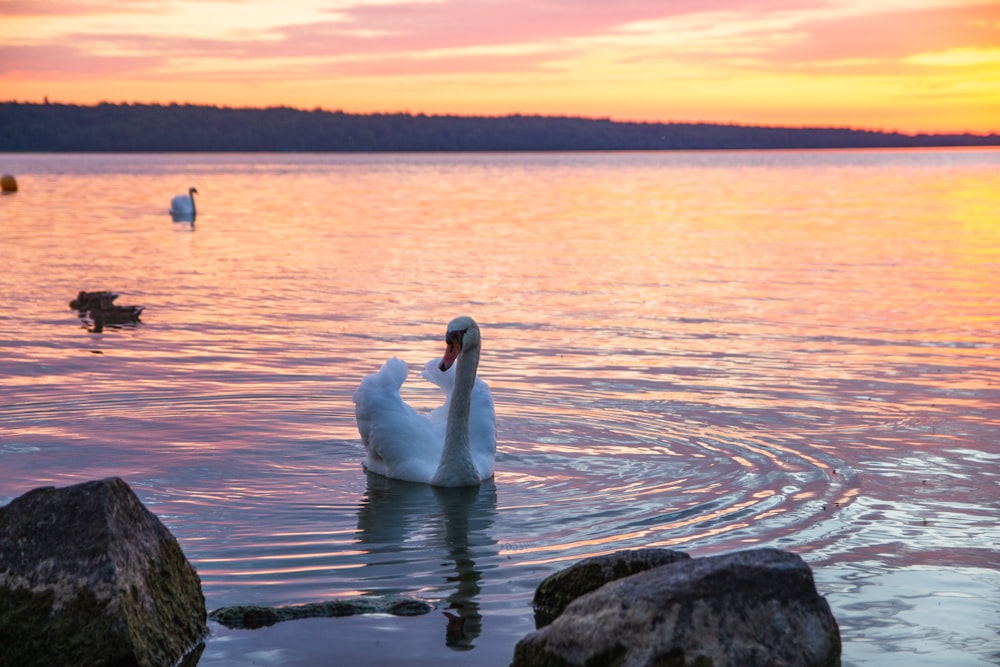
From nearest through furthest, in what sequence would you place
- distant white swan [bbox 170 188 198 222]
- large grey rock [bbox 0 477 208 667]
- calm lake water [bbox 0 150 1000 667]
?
large grey rock [bbox 0 477 208 667] < calm lake water [bbox 0 150 1000 667] < distant white swan [bbox 170 188 198 222]

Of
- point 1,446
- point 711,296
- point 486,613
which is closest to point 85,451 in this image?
point 1,446

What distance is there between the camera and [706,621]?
18.5ft

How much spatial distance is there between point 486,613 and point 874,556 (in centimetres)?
276

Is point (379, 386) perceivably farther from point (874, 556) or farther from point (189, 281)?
point (189, 281)

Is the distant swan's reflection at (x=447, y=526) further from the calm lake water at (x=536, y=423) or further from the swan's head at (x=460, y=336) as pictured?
the swan's head at (x=460, y=336)

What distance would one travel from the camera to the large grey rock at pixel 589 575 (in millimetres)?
6871

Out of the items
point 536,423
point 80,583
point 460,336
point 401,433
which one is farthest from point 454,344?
point 80,583

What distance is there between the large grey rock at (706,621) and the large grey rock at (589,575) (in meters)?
0.85

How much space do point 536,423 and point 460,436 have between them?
217 centimetres

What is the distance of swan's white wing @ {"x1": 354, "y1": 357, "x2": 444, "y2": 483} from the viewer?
420 inches

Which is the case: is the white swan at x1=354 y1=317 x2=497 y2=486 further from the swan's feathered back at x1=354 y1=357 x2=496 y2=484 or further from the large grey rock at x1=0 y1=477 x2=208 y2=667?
the large grey rock at x1=0 y1=477 x2=208 y2=667

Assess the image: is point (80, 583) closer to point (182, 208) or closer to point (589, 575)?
point (589, 575)

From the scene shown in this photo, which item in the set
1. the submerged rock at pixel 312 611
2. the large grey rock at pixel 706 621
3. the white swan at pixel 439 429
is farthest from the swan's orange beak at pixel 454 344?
the large grey rock at pixel 706 621

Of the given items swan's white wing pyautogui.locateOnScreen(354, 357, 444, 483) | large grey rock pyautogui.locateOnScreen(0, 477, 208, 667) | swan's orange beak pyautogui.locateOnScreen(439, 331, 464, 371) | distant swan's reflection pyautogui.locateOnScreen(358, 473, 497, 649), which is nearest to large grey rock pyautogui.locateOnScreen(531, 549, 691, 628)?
distant swan's reflection pyautogui.locateOnScreen(358, 473, 497, 649)
